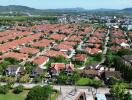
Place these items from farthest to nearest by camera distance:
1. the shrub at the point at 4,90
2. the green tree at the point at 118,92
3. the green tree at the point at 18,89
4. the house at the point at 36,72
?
the house at the point at 36,72
the green tree at the point at 18,89
the shrub at the point at 4,90
the green tree at the point at 118,92

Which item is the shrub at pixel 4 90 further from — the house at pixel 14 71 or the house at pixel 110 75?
the house at pixel 110 75

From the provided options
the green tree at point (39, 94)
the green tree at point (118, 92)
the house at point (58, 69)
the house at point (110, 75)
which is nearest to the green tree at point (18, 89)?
the green tree at point (39, 94)

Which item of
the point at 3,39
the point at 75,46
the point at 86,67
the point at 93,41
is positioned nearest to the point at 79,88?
the point at 86,67

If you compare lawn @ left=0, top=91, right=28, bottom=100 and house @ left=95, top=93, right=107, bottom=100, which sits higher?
house @ left=95, top=93, right=107, bottom=100

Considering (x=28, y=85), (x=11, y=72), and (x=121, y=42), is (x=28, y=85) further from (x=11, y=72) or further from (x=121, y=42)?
(x=121, y=42)

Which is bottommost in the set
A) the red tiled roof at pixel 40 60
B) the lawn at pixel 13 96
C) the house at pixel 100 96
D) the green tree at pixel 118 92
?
the lawn at pixel 13 96

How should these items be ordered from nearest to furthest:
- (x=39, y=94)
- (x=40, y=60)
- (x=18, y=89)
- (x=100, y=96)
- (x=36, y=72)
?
(x=39, y=94) → (x=100, y=96) → (x=18, y=89) → (x=36, y=72) → (x=40, y=60)

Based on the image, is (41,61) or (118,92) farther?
(41,61)

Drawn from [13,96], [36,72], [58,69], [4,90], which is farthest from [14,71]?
[13,96]

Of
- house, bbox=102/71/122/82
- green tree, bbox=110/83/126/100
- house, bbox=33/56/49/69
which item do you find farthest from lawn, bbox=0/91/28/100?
Result: house, bbox=33/56/49/69

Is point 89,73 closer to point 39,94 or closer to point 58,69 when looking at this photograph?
point 58,69

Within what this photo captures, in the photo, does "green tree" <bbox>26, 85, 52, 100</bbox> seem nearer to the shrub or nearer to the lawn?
the lawn
